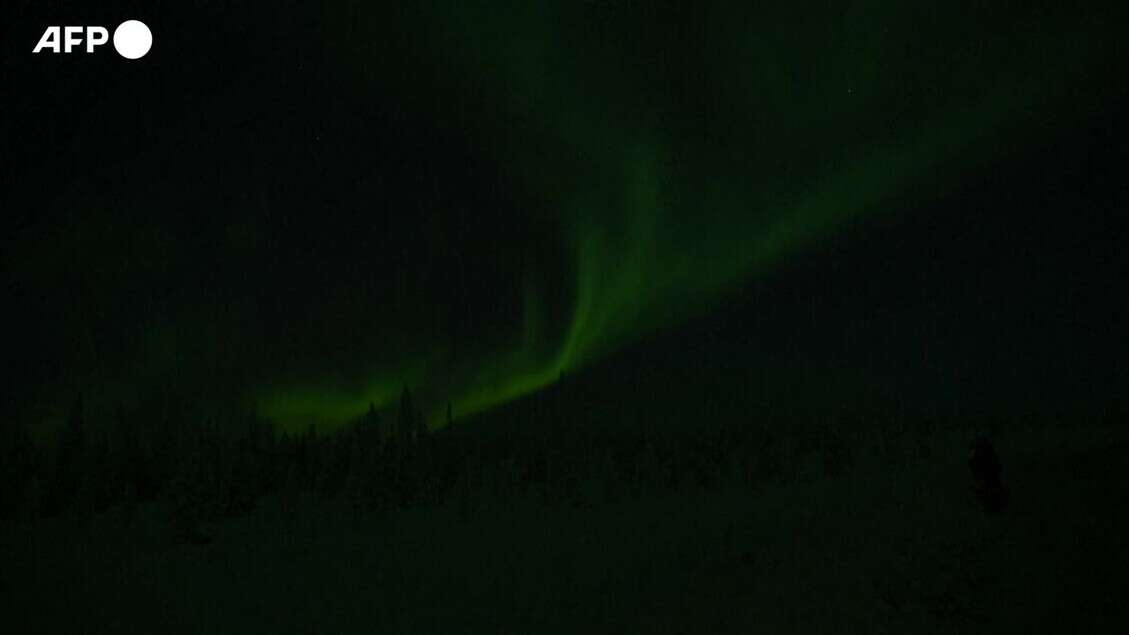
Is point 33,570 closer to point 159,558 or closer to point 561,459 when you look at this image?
point 159,558

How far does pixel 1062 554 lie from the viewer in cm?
1419

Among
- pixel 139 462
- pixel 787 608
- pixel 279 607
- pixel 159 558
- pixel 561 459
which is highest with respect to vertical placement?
pixel 139 462

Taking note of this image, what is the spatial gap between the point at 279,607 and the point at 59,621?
6.52m

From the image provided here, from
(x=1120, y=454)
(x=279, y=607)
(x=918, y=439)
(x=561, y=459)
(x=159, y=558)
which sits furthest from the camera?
(x=918, y=439)

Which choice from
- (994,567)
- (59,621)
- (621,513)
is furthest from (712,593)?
(621,513)

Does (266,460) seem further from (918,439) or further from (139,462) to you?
(918,439)

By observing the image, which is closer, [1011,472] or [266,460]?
[1011,472]

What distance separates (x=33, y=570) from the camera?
96.3ft

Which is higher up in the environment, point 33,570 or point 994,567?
point 33,570

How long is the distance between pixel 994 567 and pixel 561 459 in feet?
199

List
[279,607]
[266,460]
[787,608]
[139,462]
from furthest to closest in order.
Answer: [266,460] → [139,462] → [279,607] → [787,608]

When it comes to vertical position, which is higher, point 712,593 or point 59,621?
point 59,621

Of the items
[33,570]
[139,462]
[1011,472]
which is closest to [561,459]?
[139,462]

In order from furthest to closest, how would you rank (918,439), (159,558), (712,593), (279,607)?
1. (918,439)
2. (159,558)
3. (279,607)
4. (712,593)
